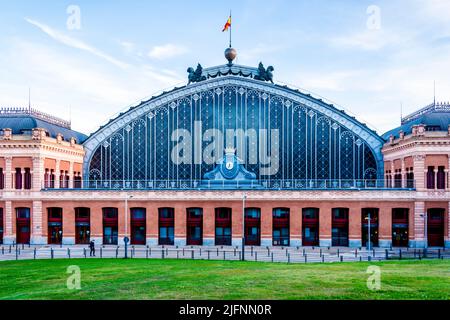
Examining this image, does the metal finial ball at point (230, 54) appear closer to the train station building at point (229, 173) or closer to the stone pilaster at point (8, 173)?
the train station building at point (229, 173)

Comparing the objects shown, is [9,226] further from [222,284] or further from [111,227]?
[222,284]

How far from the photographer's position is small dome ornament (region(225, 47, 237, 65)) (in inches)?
3285

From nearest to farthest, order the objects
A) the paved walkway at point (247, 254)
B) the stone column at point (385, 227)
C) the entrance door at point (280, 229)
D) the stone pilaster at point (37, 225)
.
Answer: the paved walkway at point (247, 254), the stone column at point (385, 227), the entrance door at point (280, 229), the stone pilaster at point (37, 225)

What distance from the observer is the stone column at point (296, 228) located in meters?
66.4

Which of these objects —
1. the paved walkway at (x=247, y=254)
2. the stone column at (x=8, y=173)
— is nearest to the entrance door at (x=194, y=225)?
the paved walkway at (x=247, y=254)

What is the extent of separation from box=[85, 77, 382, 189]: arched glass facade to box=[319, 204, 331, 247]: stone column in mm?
8719

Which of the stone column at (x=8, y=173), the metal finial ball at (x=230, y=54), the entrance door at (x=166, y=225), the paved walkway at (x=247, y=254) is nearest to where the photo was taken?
the paved walkway at (x=247, y=254)

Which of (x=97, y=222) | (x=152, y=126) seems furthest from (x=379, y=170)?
(x=97, y=222)

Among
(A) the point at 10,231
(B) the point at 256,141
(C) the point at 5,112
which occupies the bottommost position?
(A) the point at 10,231

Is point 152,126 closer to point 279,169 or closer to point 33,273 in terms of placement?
point 279,169

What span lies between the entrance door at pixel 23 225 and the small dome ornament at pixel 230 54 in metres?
42.4

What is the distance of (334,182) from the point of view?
243 feet
